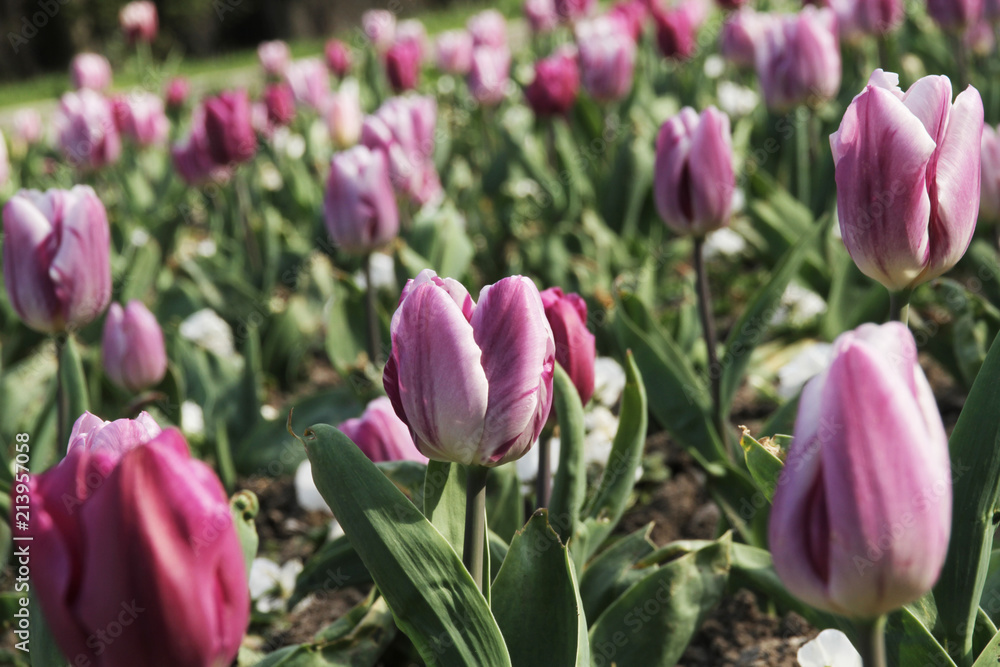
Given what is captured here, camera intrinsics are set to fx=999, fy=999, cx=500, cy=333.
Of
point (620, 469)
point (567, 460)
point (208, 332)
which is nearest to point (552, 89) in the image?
point (208, 332)

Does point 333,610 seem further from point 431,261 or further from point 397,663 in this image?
point 431,261

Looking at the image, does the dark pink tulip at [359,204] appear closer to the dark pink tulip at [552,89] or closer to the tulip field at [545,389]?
the tulip field at [545,389]

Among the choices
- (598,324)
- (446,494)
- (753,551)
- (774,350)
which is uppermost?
(446,494)

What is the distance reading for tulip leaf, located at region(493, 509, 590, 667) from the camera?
1.16 m

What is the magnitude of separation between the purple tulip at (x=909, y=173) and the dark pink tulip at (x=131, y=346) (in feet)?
5.61

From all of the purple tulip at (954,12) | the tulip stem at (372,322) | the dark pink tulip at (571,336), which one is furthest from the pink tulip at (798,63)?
the dark pink tulip at (571,336)

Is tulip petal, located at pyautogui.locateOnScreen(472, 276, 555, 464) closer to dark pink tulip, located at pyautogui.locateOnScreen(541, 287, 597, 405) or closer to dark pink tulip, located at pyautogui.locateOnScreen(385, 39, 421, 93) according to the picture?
dark pink tulip, located at pyautogui.locateOnScreen(541, 287, 597, 405)

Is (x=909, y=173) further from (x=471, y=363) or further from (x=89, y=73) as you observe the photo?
(x=89, y=73)

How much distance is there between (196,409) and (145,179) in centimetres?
282

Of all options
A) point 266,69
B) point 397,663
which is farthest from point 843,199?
point 266,69

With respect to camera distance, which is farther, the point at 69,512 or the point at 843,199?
the point at 843,199

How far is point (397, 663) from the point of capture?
1771 millimetres

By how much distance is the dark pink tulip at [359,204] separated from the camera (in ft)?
8.23

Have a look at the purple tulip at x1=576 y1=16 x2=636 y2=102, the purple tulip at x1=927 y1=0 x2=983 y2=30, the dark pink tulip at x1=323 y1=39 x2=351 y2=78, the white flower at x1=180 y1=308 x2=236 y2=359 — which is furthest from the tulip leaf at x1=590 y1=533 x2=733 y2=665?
the dark pink tulip at x1=323 y1=39 x2=351 y2=78
